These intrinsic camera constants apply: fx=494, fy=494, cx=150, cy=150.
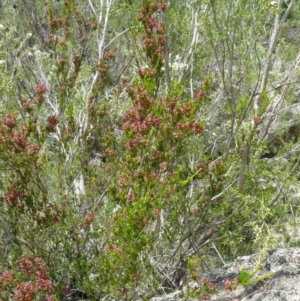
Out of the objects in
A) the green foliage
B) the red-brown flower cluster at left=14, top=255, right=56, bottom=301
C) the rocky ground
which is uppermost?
the red-brown flower cluster at left=14, top=255, right=56, bottom=301

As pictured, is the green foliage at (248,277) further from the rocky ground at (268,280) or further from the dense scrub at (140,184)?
the dense scrub at (140,184)

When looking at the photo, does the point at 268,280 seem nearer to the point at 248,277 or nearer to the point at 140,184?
the point at 248,277

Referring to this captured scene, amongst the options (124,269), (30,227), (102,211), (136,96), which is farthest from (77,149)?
(124,269)

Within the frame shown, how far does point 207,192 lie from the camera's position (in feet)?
11.3

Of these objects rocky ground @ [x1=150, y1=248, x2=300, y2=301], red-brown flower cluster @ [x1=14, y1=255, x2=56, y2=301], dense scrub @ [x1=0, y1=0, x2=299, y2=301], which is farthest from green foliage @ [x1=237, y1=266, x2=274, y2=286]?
red-brown flower cluster @ [x1=14, y1=255, x2=56, y2=301]

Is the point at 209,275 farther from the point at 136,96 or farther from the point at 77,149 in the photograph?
the point at 77,149

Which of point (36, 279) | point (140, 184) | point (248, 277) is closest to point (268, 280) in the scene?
point (248, 277)

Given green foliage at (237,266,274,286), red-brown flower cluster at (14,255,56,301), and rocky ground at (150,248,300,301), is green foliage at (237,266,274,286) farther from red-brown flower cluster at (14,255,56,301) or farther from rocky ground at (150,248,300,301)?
red-brown flower cluster at (14,255,56,301)

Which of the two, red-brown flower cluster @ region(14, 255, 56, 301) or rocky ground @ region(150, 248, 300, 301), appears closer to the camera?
red-brown flower cluster @ region(14, 255, 56, 301)

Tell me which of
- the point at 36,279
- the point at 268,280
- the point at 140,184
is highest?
the point at 140,184

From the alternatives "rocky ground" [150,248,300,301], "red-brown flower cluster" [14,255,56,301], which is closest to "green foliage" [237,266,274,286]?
"rocky ground" [150,248,300,301]

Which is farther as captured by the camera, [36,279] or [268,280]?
[268,280]

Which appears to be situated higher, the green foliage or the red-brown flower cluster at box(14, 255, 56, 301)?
the red-brown flower cluster at box(14, 255, 56, 301)

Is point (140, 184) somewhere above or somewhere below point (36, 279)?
above
